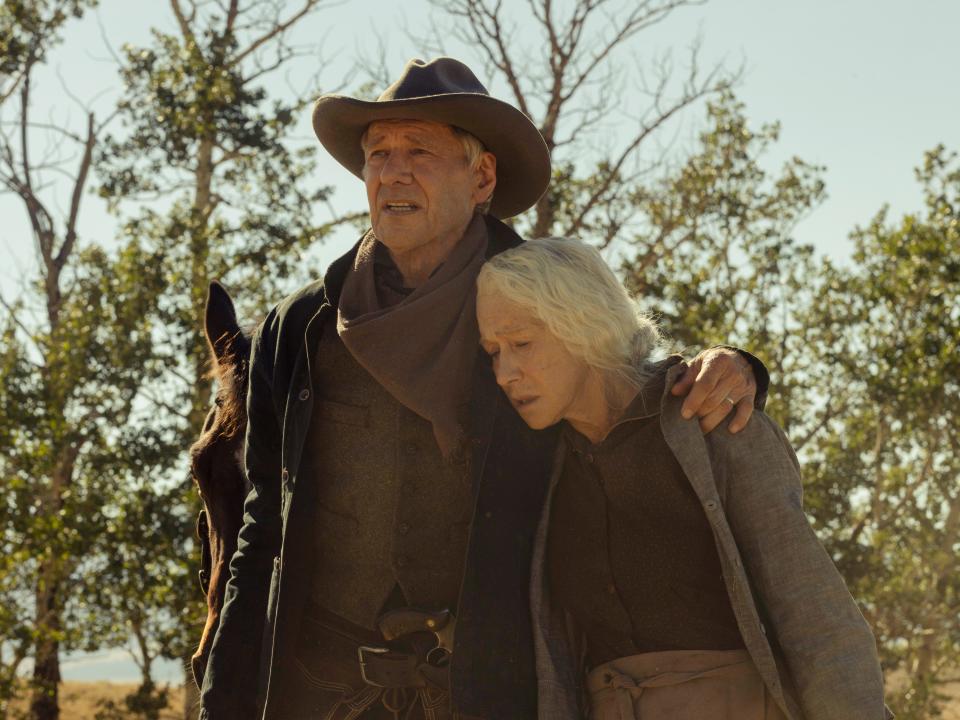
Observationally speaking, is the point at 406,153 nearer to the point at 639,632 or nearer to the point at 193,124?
the point at 639,632

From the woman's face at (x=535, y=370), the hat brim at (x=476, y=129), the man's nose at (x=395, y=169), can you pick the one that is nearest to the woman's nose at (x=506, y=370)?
the woman's face at (x=535, y=370)

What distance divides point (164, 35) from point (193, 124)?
1.38 m

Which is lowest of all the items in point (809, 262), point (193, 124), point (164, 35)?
point (809, 262)

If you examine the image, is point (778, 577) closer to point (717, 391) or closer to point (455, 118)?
point (717, 391)

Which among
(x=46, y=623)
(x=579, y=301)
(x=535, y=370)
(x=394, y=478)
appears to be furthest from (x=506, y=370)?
(x=46, y=623)

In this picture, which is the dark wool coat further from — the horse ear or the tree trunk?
the tree trunk

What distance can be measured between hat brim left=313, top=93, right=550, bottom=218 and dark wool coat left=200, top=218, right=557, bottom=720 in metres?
0.42

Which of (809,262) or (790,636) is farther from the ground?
(809,262)

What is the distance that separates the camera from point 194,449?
11.1 ft

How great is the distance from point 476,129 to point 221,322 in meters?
0.87

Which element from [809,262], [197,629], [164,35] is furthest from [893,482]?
[164,35]

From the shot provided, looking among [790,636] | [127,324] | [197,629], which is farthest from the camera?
[127,324]

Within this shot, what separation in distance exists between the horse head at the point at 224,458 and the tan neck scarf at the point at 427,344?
1.38 ft

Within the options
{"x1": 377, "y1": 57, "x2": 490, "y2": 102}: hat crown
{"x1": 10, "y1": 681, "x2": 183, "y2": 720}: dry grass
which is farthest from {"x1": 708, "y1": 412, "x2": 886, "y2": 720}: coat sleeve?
{"x1": 10, "y1": 681, "x2": 183, "y2": 720}: dry grass
